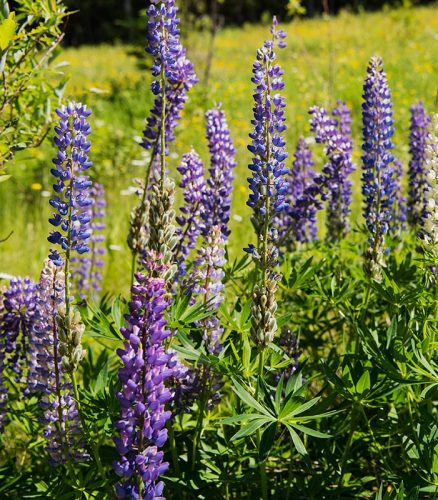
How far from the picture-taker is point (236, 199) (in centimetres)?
569

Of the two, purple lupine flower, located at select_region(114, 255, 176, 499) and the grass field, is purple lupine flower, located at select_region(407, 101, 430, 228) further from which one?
purple lupine flower, located at select_region(114, 255, 176, 499)

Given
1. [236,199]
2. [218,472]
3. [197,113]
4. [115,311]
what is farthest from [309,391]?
[197,113]

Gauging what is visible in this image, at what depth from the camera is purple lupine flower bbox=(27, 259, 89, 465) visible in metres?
1.83

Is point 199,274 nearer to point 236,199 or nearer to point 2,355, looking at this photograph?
point 2,355

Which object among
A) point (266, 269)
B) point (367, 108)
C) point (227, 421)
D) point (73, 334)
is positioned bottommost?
point (227, 421)

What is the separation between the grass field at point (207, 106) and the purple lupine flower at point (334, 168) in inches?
22.4

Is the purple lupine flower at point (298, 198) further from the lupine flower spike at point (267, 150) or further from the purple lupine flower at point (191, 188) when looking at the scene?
the lupine flower spike at point (267, 150)

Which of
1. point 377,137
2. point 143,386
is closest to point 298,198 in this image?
point 377,137

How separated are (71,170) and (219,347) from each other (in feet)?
2.24

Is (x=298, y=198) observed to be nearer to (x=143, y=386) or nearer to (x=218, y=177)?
(x=218, y=177)

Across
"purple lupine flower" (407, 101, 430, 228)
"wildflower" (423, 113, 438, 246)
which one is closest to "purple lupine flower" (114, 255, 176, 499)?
"wildflower" (423, 113, 438, 246)

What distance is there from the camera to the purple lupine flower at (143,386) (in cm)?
130

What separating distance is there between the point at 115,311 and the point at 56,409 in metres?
0.32

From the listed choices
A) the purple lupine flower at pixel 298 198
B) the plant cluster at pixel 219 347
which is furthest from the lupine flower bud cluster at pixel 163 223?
the purple lupine flower at pixel 298 198
